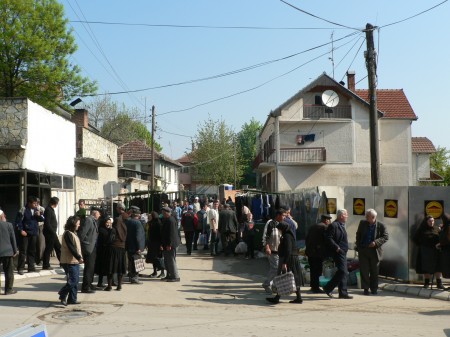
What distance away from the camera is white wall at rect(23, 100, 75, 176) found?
1897 centimetres

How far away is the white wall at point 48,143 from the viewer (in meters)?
19.0

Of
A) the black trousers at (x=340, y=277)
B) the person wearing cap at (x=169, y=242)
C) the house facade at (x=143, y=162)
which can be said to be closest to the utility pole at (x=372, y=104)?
the black trousers at (x=340, y=277)

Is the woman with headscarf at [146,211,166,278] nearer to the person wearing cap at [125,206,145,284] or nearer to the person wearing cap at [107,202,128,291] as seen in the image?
the person wearing cap at [125,206,145,284]

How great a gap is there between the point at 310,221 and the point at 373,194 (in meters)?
4.13

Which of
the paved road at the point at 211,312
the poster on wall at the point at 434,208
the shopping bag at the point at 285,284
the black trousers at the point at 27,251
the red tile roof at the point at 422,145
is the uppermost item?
the red tile roof at the point at 422,145

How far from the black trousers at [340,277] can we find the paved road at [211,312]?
0.31 meters

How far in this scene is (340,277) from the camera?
12359 mm

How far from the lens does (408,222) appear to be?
14273 mm

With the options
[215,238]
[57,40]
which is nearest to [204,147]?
[57,40]

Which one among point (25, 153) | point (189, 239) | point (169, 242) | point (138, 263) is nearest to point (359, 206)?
point (169, 242)

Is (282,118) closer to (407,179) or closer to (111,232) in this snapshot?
(407,179)

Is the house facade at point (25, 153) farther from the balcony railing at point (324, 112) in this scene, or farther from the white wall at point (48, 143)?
the balcony railing at point (324, 112)

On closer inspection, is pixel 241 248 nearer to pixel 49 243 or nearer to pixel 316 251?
pixel 49 243

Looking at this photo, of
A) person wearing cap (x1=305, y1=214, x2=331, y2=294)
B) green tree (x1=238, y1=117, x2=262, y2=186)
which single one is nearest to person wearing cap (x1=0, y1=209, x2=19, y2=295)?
person wearing cap (x1=305, y1=214, x2=331, y2=294)
